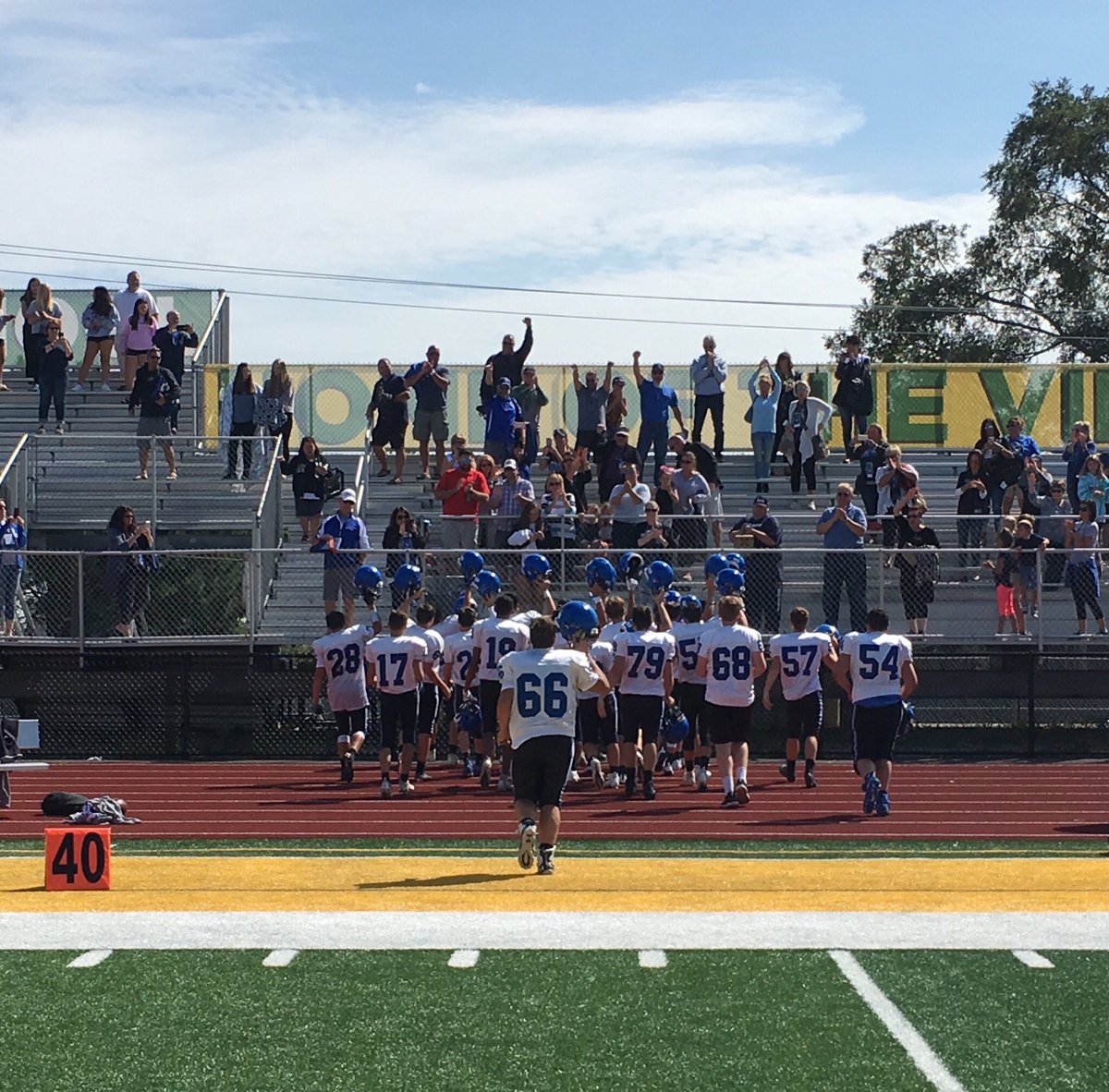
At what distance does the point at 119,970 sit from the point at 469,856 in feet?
14.2

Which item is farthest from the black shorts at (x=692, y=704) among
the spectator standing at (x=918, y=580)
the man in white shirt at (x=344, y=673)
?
the spectator standing at (x=918, y=580)

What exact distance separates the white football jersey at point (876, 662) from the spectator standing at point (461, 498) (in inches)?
244

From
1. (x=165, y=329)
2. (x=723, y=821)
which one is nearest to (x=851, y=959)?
(x=723, y=821)

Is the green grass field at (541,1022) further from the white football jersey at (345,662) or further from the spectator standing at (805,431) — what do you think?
the spectator standing at (805,431)

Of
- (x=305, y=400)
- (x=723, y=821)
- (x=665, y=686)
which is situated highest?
(x=305, y=400)

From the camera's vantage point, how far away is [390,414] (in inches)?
895

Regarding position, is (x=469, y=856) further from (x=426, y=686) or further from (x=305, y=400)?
(x=305, y=400)

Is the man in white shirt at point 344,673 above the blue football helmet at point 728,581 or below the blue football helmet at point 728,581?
below

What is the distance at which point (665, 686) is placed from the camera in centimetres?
1480

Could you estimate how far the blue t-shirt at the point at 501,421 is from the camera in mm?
22016

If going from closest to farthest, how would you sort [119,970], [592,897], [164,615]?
[119,970] < [592,897] < [164,615]

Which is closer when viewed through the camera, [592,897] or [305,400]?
[592,897]

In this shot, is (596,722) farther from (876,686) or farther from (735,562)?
(876,686)

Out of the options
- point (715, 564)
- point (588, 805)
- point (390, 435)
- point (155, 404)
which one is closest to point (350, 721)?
point (588, 805)
